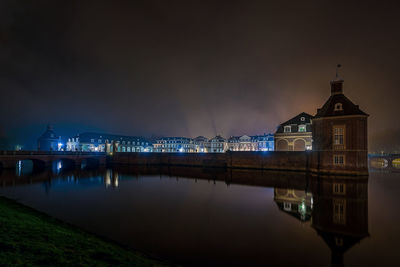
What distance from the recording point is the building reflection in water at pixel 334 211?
10367 mm

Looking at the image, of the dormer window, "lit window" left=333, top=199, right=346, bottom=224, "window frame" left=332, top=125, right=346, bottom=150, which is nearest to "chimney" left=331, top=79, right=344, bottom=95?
the dormer window

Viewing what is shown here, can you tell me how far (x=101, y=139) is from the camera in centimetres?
11150

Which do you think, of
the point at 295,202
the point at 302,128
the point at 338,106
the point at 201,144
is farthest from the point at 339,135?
the point at 201,144

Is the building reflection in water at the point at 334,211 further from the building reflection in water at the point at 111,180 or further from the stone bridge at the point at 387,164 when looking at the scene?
the stone bridge at the point at 387,164

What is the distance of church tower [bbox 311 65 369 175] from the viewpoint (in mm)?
31844

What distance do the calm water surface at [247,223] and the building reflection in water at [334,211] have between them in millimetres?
41

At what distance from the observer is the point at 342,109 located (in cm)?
3334

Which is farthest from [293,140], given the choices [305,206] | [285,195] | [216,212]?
[216,212]

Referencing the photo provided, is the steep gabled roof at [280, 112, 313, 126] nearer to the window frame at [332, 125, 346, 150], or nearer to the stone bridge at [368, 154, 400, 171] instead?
the window frame at [332, 125, 346, 150]

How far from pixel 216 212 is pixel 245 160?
31.9 meters

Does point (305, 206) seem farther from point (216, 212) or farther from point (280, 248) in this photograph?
point (280, 248)

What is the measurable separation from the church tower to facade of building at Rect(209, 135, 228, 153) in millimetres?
76630

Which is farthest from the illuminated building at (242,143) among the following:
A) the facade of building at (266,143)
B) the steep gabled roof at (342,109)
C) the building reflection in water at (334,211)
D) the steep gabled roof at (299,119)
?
the building reflection in water at (334,211)

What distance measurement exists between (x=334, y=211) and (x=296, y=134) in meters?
38.5
